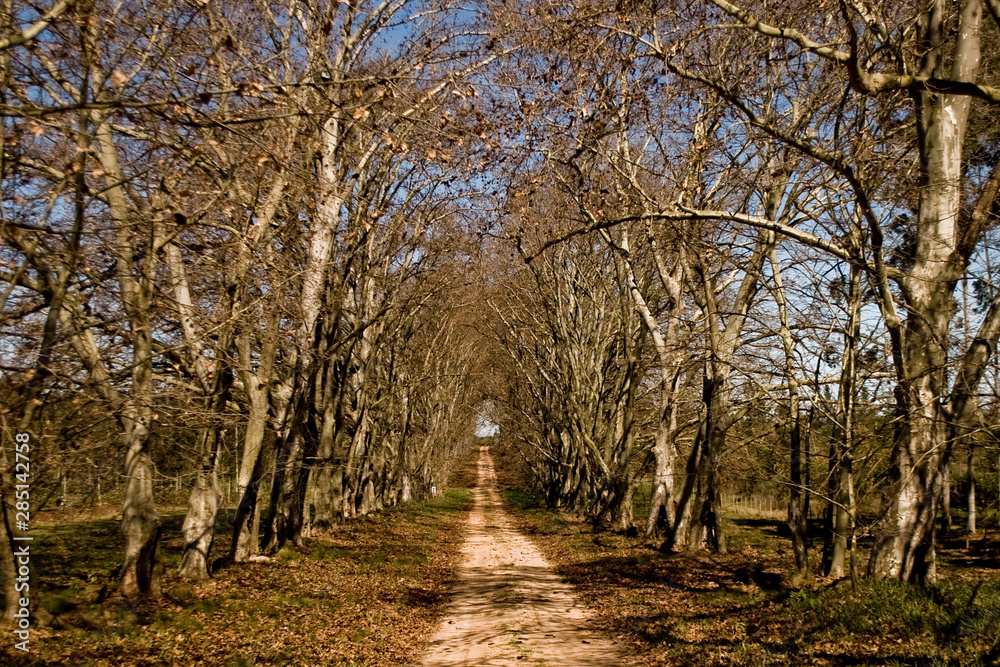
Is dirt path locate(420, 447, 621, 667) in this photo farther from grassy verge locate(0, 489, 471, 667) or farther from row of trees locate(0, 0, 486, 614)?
row of trees locate(0, 0, 486, 614)

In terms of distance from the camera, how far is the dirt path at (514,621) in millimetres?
7582

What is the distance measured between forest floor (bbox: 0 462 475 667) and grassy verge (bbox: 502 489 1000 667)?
117 inches

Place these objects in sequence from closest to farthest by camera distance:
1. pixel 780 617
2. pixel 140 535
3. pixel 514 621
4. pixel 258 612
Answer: pixel 780 617
pixel 140 535
pixel 258 612
pixel 514 621

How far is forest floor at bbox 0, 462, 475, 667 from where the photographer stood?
23.4ft

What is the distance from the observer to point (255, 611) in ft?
30.4

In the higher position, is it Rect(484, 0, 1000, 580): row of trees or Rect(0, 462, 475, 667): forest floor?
Rect(484, 0, 1000, 580): row of trees

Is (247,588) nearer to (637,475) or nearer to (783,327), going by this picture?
(783,327)

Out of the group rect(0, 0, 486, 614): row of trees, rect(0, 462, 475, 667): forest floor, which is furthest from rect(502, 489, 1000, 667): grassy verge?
rect(0, 0, 486, 614): row of trees

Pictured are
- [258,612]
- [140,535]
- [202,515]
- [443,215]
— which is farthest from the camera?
[443,215]

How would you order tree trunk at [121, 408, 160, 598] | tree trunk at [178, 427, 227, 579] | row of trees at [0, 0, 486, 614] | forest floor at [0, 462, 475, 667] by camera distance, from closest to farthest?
row of trees at [0, 0, 486, 614], forest floor at [0, 462, 475, 667], tree trunk at [121, 408, 160, 598], tree trunk at [178, 427, 227, 579]

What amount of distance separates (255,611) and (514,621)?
142 inches

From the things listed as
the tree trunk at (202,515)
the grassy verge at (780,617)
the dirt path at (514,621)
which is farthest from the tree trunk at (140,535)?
the grassy verge at (780,617)

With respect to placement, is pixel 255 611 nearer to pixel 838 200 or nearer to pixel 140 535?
pixel 140 535

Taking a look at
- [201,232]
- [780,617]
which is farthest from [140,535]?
[780,617]
